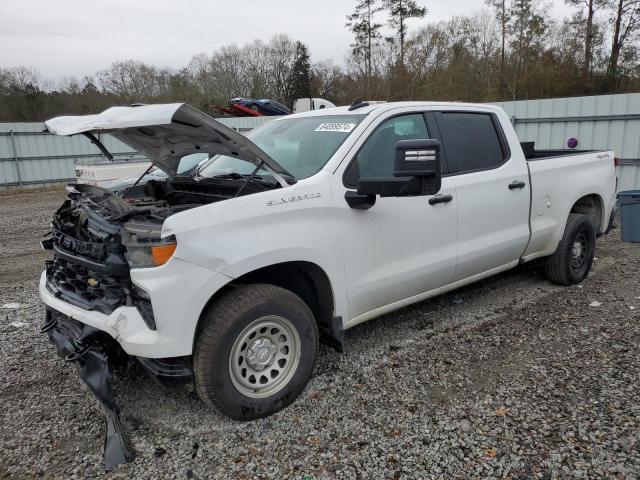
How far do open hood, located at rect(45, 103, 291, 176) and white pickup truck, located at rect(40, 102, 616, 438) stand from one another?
1cm

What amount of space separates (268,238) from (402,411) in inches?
54.6

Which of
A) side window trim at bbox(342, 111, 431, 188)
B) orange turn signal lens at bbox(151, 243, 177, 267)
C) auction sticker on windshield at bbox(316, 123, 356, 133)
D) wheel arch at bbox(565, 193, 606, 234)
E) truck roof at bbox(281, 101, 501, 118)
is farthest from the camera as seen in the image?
wheel arch at bbox(565, 193, 606, 234)

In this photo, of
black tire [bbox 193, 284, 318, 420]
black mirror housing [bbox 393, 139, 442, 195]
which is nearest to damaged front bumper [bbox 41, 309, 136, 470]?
black tire [bbox 193, 284, 318, 420]

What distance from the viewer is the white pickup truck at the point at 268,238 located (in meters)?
2.66

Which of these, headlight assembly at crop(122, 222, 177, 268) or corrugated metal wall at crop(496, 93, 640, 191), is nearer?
headlight assembly at crop(122, 222, 177, 268)

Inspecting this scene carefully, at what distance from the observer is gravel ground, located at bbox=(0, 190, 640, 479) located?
261 cm

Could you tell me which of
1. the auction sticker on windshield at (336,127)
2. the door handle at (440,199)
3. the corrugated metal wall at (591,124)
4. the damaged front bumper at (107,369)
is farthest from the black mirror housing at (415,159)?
the corrugated metal wall at (591,124)

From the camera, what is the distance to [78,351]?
9.30 ft

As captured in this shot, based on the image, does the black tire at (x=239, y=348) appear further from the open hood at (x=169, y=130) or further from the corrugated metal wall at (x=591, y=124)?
the corrugated metal wall at (x=591, y=124)

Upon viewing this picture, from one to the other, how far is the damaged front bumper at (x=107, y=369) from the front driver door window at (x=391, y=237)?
128cm

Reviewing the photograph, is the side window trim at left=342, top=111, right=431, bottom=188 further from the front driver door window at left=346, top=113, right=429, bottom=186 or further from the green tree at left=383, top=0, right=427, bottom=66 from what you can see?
the green tree at left=383, top=0, right=427, bottom=66

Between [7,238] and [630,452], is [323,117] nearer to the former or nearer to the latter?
[630,452]

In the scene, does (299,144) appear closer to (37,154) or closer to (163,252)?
(163,252)

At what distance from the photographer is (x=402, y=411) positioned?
3.06m
